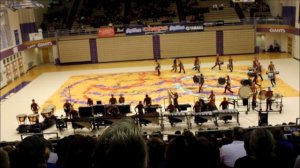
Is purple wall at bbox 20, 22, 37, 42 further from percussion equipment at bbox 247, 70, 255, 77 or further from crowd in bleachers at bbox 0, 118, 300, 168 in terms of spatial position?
crowd in bleachers at bbox 0, 118, 300, 168

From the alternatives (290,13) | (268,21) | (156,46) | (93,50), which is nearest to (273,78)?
(290,13)

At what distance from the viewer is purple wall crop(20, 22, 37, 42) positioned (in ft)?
124

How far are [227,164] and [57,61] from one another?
3747 centimetres

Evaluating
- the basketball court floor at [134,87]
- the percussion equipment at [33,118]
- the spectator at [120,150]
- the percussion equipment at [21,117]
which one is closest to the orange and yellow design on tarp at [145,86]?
the basketball court floor at [134,87]

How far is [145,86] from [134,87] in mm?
827

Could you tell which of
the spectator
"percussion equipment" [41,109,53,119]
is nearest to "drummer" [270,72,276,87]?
"percussion equipment" [41,109,53,119]

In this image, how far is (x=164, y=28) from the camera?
127ft

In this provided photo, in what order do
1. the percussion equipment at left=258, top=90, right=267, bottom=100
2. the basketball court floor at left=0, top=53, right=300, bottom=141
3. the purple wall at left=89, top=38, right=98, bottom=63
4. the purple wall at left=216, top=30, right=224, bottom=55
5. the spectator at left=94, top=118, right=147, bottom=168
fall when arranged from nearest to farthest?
the spectator at left=94, top=118, right=147, bottom=168, the basketball court floor at left=0, top=53, right=300, bottom=141, the percussion equipment at left=258, top=90, right=267, bottom=100, the purple wall at left=216, top=30, right=224, bottom=55, the purple wall at left=89, top=38, right=98, bottom=63

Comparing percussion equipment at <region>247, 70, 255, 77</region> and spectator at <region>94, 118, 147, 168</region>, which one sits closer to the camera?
spectator at <region>94, 118, 147, 168</region>

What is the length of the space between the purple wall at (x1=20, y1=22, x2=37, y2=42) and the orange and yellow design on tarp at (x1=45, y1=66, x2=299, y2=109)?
8154mm

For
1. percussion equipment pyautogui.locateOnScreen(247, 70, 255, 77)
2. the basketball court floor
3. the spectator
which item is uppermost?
the spectator

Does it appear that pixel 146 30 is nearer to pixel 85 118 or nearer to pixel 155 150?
pixel 85 118

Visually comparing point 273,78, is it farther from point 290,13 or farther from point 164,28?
point 164,28

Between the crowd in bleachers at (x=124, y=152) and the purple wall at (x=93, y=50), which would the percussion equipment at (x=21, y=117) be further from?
the purple wall at (x=93, y=50)
